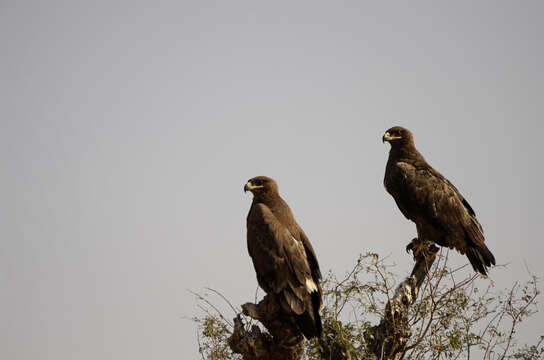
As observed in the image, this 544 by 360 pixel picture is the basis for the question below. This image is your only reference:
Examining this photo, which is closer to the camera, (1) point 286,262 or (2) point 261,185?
(1) point 286,262

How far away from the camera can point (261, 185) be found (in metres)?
9.42

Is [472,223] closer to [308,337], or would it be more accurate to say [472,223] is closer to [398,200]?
[398,200]

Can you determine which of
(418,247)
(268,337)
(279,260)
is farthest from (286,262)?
(418,247)

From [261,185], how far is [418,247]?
2.69 metres

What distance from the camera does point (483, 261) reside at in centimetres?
966

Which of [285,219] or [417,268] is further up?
[285,219]

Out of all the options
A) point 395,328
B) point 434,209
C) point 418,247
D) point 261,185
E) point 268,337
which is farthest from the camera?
point 434,209

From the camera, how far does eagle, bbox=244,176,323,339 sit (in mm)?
7523

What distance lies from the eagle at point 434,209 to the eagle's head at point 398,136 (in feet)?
1.11

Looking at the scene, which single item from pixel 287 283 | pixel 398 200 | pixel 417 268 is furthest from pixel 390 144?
pixel 287 283

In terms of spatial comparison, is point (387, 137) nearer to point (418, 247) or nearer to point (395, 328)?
point (418, 247)

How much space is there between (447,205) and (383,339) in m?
2.90

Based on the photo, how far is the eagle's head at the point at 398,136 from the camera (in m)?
11.0

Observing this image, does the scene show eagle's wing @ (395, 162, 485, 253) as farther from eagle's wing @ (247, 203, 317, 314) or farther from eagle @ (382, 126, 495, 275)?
eagle's wing @ (247, 203, 317, 314)
